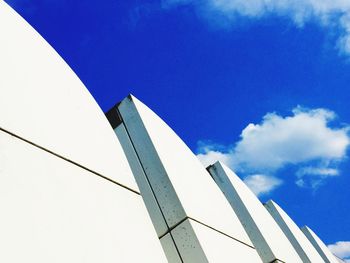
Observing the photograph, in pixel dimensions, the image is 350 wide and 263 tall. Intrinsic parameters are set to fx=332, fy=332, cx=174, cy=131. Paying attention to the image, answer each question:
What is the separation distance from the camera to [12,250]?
3.65 feet

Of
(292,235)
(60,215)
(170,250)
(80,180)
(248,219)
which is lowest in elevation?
(60,215)

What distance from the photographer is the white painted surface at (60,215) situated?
1.20 metres

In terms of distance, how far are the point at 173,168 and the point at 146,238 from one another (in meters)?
1.20

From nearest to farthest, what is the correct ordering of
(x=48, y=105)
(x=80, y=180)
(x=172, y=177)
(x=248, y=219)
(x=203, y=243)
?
(x=80, y=180) → (x=48, y=105) → (x=203, y=243) → (x=172, y=177) → (x=248, y=219)

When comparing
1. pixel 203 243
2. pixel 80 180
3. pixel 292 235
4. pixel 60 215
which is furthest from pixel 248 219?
pixel 60 215

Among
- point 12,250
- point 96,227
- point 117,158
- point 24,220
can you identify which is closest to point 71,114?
point 117,158

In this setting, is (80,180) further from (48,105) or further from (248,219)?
(248,219)

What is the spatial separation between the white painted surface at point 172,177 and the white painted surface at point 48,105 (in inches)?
23.4

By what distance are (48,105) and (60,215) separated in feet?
2.45

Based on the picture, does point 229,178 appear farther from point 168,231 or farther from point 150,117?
point 168,231

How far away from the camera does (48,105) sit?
1898 mm

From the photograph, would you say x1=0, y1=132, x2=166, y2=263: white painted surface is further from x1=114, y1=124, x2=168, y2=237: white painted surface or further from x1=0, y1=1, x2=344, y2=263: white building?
x1=114, y1=124, x2=168, y2=237: white painted surface

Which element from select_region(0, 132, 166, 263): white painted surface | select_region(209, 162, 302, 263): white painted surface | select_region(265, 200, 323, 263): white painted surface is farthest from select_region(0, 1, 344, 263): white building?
select_region(265, 200, 323, 263): white painted surface

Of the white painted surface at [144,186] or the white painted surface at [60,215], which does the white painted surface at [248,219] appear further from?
the white painted surface at [60,215]
